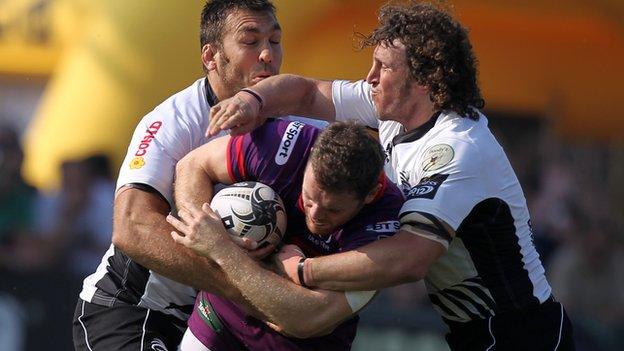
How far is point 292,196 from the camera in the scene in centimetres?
472

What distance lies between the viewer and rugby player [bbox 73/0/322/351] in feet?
16.3

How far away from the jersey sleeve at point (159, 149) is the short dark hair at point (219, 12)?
588mm

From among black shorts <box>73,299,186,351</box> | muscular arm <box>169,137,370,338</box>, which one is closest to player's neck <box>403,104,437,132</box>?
muscular arm <box>169,137,370,338</box>

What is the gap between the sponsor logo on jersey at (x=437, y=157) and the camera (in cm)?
470

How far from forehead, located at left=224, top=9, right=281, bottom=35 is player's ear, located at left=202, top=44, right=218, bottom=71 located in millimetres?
104

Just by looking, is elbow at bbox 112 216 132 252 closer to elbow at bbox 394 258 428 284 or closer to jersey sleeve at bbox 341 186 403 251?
jersey sleeve at bbox 341 186 403 251

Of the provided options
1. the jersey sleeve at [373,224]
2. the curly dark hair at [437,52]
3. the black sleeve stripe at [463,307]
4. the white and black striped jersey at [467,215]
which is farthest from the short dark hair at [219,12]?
the black sleeve stripe at [463,307]

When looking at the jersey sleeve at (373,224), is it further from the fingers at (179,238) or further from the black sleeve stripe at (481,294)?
the fingers at (179,238)

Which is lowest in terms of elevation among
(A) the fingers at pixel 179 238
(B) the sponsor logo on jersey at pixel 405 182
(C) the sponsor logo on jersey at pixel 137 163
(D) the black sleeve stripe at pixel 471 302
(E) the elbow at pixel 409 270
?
(D) the black sleeve stripe at pixel 471 302

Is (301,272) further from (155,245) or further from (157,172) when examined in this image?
(157,172)

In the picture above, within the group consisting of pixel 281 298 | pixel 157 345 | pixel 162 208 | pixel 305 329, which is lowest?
pixel 157 345

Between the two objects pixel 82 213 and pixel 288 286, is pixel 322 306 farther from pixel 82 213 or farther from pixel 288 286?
pixel 82 213

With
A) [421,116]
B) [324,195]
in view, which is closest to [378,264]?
[324,195]

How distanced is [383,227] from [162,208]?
0.96m
